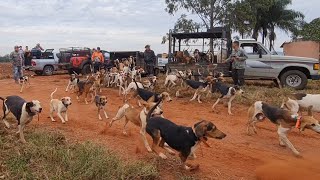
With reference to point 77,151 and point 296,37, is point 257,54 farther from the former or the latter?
point 296,37

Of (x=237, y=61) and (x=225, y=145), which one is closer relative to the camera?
(x=225, y=145)

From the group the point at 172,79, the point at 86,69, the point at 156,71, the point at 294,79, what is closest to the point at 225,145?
the point at 172,79

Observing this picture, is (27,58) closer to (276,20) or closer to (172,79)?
(172,79)

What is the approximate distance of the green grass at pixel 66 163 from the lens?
5.70m

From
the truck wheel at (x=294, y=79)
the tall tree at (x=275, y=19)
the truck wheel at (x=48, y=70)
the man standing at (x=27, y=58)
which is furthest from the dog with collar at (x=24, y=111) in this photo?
the tall tree at (x=275, y=19)

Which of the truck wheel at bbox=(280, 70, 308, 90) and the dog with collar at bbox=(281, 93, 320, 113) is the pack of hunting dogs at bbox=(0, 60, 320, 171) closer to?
the dog with collar at bbox=(281, 93, 320, 113)

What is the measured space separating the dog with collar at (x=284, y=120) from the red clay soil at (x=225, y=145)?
30 centimetres

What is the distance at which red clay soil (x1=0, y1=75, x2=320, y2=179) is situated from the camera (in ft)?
20.6

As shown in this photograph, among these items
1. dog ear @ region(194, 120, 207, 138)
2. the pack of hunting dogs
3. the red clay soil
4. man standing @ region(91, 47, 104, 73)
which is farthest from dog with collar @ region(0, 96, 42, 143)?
man standing @ region(91, 47, 104, 73)

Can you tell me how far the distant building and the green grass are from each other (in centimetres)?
2884

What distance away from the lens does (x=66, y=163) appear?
6012 millimetres

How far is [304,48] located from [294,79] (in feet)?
60.4

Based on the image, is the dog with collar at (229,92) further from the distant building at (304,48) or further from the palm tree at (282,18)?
the palm tree at (282,18)

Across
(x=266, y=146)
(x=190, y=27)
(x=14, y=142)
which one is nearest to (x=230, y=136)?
(x=266, y=146)
